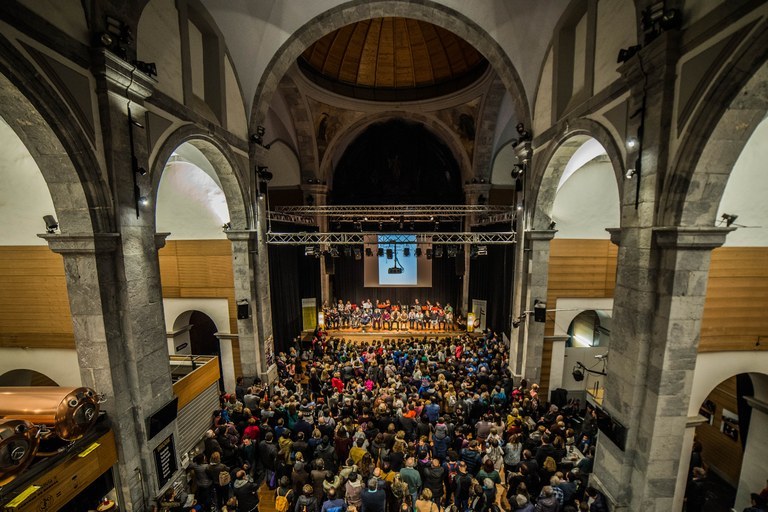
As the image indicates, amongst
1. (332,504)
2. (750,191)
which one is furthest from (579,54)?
(332,504)

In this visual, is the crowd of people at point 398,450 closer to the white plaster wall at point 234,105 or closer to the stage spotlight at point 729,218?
the stage spotlight at point 729,218

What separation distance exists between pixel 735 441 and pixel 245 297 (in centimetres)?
1098

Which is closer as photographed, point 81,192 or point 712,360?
point 81,192

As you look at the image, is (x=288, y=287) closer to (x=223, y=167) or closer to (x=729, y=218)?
(x=223, y=167)

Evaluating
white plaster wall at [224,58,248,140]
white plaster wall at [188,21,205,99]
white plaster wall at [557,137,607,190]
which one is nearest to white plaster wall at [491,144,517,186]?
white plaster wall at [557,137,607,190]

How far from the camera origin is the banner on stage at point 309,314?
47.0 ft

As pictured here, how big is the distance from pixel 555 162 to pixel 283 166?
1192 cm

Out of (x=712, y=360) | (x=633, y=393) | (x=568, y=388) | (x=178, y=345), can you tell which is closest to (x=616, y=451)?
(x=633, y=393)

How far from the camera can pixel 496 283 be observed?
41.0 ft

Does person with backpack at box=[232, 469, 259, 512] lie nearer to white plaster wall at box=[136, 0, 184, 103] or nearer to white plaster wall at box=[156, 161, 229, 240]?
white plaster wall at box=[156, 161, 229, 240]

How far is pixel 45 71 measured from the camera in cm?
370

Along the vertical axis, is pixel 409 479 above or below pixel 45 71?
below

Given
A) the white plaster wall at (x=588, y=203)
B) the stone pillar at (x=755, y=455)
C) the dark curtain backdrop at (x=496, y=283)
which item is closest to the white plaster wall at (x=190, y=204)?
the dark curtain backdrop at (x=496, y=283)

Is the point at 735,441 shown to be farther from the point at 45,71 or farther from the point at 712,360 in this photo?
the point at 45,71
